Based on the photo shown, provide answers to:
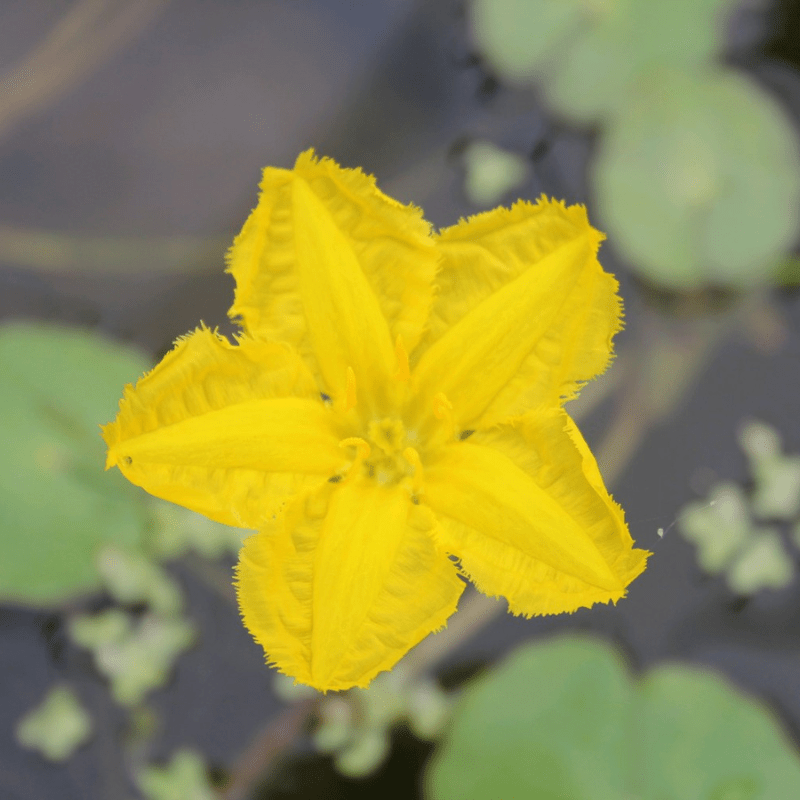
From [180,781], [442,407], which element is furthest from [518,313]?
[180,781]

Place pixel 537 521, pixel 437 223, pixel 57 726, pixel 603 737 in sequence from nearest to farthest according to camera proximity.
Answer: pixel 537 521 < pixel 603 737 < pixel 57 726 < pixel 437 223

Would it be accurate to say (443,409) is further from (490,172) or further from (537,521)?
(490,172)

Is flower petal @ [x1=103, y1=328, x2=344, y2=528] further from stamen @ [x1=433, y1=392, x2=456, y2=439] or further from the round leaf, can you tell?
the round leaf

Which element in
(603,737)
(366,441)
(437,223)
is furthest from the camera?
(437,223)

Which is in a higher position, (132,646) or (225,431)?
(225,431)

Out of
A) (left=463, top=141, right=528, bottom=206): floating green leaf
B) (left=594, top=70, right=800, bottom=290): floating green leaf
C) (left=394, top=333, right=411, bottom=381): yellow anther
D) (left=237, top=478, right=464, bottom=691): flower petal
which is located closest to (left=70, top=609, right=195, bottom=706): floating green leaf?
(left=237, top=478, right=464, bottom=691): flower petal

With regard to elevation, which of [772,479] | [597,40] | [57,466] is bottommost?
[57,466]

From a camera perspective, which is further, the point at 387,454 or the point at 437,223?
the point at 437,223

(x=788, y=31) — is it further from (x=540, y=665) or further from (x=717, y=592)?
(x=540, y=665)
